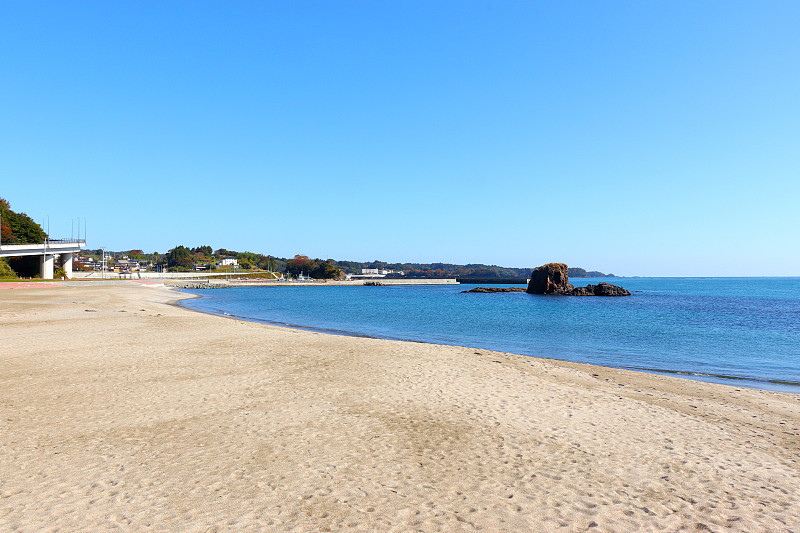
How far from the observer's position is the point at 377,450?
7.66 metres

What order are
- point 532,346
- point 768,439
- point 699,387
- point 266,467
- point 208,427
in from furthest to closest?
point 532,346 → point 699,387 → point 768,439 → point 208,427 → point 266,467

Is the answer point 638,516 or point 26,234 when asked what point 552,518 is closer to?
point 638,516

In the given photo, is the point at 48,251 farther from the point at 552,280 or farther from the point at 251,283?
the point at 552,280

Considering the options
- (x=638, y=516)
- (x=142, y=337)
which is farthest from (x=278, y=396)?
(x=142, y=337)

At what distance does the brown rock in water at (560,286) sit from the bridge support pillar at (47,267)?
9407 centimetres

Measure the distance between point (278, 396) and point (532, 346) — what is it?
56.8 feet

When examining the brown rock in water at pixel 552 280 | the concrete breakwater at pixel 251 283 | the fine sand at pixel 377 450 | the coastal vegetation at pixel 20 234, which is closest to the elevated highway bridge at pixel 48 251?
the coastal vegetation at pixel 20 234

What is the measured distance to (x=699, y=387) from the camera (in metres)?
14.6

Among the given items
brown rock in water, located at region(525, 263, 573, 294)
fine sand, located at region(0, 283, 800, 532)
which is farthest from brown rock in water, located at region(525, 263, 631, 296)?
fine sand, located at region(0, 283, 800, 532)

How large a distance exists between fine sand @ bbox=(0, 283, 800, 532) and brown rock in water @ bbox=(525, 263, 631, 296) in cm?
8372

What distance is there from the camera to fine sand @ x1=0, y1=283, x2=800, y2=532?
5.58 m

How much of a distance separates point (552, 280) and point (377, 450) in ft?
309

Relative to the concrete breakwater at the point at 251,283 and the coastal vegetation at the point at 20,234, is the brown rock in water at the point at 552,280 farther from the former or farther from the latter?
the coastal vegetation at the point at 20,234

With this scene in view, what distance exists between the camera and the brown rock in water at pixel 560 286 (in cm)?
9425
